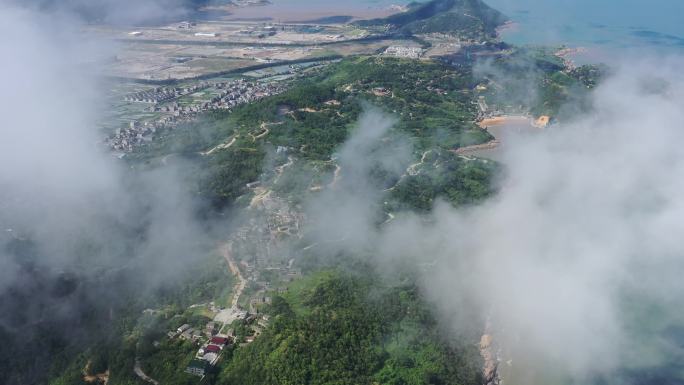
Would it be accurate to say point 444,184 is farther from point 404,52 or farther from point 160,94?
point 404,52

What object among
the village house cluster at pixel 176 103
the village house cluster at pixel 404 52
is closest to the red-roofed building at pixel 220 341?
the village house cluster at pixel 176 103

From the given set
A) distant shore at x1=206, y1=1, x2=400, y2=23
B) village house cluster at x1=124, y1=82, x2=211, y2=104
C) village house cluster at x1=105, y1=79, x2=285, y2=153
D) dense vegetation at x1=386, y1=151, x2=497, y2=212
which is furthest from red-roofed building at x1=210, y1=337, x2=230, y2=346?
distant shore at x1=206, y1=1, x2=400, y2=23

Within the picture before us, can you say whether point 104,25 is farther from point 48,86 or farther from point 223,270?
point 223,270

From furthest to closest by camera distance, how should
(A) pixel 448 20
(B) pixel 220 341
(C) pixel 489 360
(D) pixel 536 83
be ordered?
1. (A) pixel 448 20
2. (D) pixel 536 83
3. (C) pixel 489 360
4. (B) pixel 220 341

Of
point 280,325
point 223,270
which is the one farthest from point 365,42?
point 280,325

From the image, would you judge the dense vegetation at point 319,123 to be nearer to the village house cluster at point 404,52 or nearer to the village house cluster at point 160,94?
the village house cluster at point 404,52

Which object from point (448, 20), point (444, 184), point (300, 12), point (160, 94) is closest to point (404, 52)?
point (448, 20)
